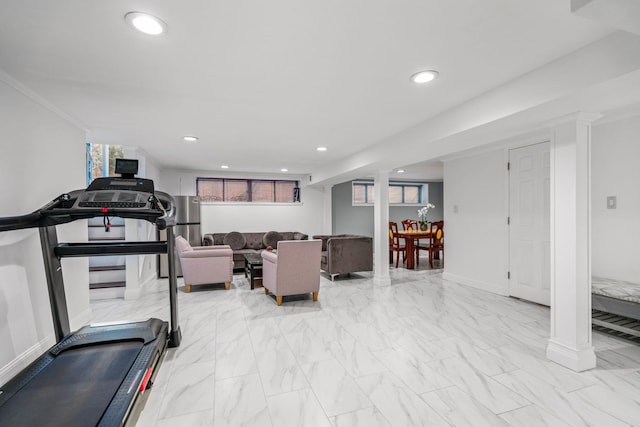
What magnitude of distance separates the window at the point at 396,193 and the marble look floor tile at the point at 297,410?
6958 millimetres

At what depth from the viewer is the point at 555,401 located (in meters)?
1.93

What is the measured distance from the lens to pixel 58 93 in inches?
96.9

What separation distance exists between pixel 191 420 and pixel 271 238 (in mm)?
5198

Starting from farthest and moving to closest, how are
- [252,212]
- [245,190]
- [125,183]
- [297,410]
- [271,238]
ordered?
[245,190] → [252,212] → [271,238] → [125,183] → [297,410]

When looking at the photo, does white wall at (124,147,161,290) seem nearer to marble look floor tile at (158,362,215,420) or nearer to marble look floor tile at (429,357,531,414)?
marble look floor tile at (158,362,215,420)

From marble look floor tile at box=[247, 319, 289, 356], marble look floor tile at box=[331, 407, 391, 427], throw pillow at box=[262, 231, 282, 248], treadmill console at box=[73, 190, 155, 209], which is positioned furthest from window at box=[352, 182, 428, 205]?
marble look floor tile at box=[331, 407, 391, 427]

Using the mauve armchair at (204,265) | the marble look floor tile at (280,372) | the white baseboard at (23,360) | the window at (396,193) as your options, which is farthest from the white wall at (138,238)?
the window at (396,193)

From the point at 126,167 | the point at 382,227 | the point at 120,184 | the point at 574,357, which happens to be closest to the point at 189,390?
the point at 120,184

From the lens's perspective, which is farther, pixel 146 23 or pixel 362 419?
pixel 362 419

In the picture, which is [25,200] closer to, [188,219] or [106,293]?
[106,293]

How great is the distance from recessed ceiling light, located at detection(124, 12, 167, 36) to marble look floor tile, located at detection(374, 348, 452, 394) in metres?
2.70

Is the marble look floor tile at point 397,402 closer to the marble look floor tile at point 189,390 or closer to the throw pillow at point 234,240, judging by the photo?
the marble look floor tile at point 189,390

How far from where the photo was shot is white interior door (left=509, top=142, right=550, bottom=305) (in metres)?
3.92

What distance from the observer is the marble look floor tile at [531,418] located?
5.66 ft
